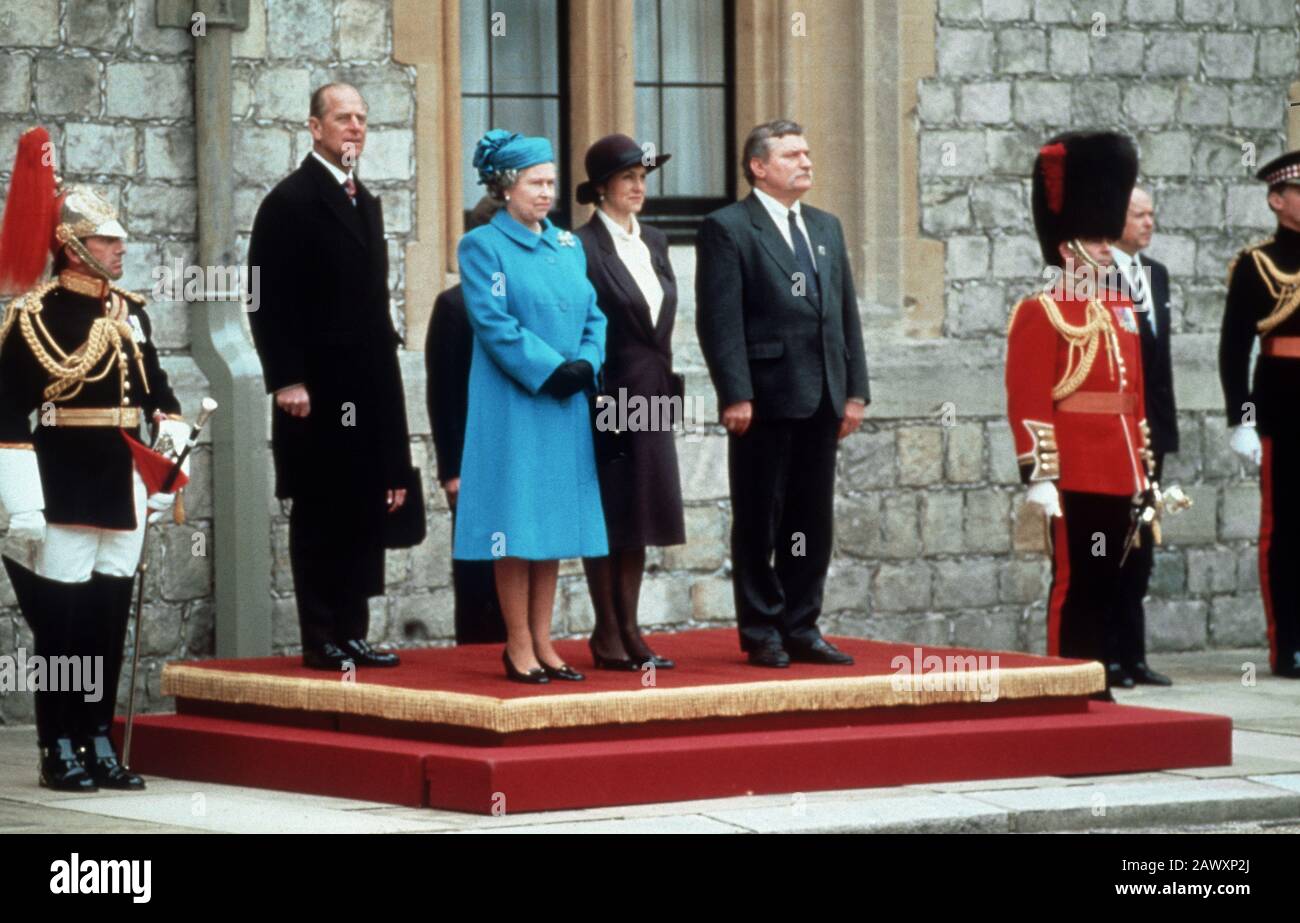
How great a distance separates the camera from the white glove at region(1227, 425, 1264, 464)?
1179 cm

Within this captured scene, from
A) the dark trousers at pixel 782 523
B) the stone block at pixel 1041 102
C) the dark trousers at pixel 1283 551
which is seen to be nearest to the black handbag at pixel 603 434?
the dark trousers at pixel 782 523

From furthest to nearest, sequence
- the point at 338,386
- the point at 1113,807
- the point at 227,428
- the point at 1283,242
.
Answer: the point at 1283,242, the point at 227,428, the point at 338,386, the point at 1113,807

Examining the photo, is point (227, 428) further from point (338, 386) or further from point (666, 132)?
point (666, 132)

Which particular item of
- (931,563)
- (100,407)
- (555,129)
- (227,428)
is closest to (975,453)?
(931,563)

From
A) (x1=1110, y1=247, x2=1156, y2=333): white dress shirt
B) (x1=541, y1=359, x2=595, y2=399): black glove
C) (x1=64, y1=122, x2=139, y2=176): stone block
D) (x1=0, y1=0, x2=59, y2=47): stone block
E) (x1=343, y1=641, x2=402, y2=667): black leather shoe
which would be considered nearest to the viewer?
(x1=541, y1=359, x2=595, y2=399): black glove

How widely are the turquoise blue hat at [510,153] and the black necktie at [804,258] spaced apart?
3.37 ft

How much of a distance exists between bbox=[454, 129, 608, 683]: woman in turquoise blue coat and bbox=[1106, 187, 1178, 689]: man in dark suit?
128 inches

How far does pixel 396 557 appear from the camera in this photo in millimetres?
11328

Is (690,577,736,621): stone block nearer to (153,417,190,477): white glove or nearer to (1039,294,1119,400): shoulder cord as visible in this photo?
(1039,294,1119,400): shoulder cord

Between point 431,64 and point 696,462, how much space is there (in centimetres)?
196

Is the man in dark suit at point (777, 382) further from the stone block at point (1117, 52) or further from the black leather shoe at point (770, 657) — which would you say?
the stone block at point (1117, 52)

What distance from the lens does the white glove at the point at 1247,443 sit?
11789 millimetres

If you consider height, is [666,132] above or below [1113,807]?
above

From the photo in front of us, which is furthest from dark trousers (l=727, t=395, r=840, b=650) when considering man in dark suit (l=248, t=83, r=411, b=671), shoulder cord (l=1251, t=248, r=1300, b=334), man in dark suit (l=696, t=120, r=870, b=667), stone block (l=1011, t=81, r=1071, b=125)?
stone block (l=1011, t=81, r=1071, b=125)
